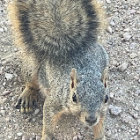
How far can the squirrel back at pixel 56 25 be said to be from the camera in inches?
108

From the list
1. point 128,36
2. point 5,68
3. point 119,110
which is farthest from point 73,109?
point 128,36

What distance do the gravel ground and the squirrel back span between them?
446 mm

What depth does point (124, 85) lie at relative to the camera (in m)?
3.15

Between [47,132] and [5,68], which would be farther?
[5,68]

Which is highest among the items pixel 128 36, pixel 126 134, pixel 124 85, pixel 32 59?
pixel 32 59

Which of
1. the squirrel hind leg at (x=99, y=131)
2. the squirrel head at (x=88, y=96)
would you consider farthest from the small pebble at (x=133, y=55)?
the squirrel head at (x=88, y=96)

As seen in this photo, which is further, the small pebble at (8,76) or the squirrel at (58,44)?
the small pebble at (8,76)

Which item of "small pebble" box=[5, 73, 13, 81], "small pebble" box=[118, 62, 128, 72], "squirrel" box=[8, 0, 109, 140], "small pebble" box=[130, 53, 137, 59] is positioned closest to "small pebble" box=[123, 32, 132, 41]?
"small pebble" box=[130, 53, 137, 59]

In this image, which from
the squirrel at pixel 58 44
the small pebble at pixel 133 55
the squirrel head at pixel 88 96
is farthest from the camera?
the small pebble at pixel 133 55

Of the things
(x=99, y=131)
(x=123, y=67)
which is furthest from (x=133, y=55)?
(x=99, y=131)

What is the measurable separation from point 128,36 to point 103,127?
0.91 m

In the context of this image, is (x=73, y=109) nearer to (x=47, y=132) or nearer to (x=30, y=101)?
(x=47, y=132)

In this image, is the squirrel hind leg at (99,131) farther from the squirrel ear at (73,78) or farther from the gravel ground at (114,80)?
the squirrel ear at (73,78)

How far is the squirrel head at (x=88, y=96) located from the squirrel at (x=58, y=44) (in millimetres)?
75
